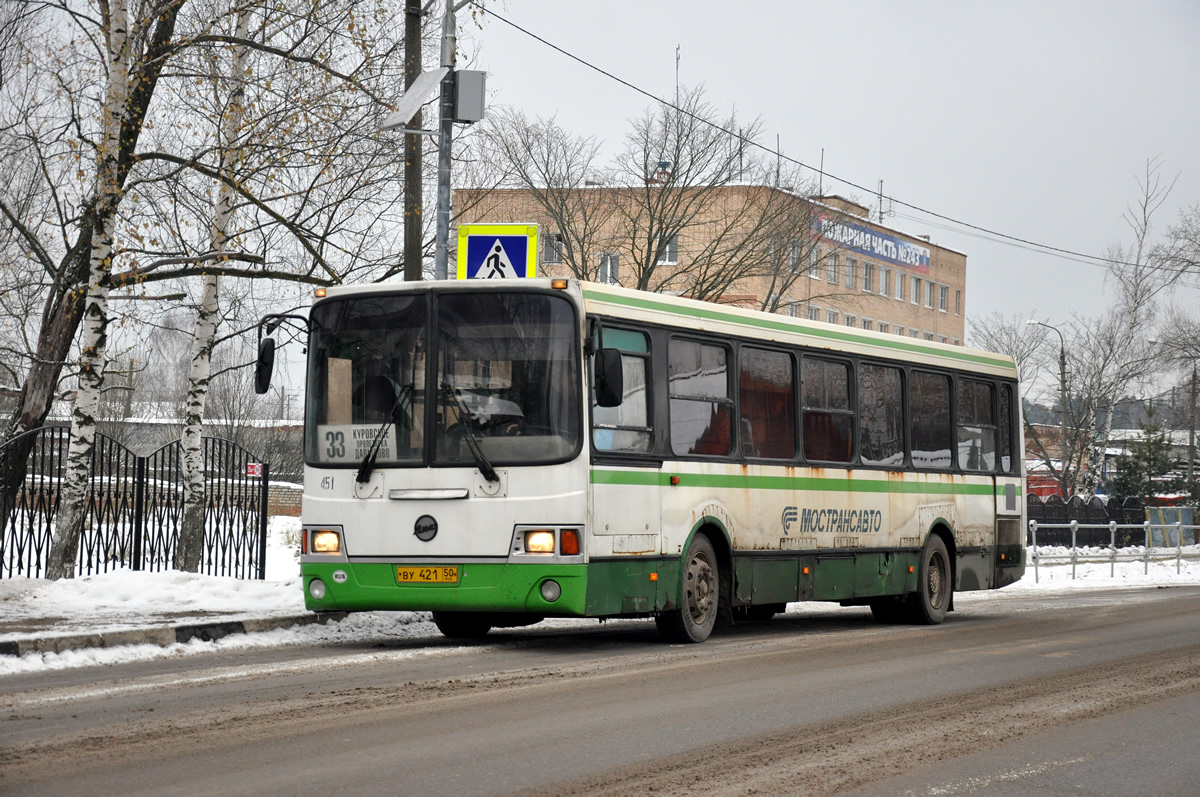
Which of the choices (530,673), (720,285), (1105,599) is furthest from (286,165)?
(720,285)

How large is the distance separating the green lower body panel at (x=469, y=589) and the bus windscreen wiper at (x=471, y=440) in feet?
2.38

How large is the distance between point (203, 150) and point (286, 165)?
1149 millimetres

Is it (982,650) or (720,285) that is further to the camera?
(720,285)

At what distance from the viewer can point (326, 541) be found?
39.5 ft

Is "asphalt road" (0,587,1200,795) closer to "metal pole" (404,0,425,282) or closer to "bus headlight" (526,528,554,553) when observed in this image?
"bus headlight" (526,528,554,553)

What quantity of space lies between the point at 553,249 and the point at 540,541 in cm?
3085

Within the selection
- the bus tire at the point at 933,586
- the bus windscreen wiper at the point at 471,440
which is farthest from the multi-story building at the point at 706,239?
the bus windscreen wiper at the point at 471,440

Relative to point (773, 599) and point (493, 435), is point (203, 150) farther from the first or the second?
point (773, 599)

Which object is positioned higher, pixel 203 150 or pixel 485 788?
pixel 203 150

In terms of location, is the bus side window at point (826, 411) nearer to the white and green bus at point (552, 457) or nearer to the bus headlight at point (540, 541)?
the white and green bus at point (552, 457)

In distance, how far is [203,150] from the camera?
1703 centimetres

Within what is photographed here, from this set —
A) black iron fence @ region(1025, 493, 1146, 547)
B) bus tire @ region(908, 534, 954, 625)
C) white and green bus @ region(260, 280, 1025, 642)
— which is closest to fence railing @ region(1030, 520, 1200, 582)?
black iron fence @ region(1025, 493, 1146, 547)

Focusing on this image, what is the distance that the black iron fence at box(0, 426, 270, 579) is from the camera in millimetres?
15859

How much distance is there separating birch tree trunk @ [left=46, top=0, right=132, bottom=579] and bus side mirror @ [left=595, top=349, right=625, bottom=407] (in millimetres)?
6612
